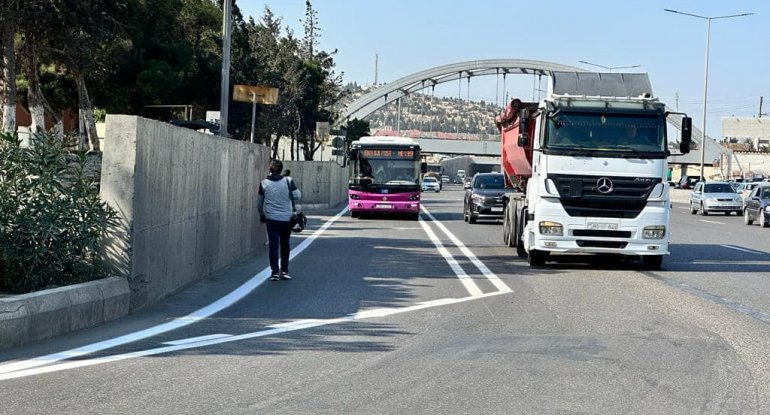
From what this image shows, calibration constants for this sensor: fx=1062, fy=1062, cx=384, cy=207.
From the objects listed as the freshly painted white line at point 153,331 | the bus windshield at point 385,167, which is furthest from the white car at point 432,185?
the freshly painted white line at point 153,331

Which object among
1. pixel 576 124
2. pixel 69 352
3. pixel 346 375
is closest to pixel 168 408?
pixel 346 375

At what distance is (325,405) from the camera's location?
7.29 meters

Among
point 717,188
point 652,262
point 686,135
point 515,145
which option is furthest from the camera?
point 717,188

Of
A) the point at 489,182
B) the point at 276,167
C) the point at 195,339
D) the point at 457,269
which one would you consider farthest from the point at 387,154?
the point at 195,339

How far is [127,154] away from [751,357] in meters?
6.80

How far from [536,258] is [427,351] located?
10279 mm

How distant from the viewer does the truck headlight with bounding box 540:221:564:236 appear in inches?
733

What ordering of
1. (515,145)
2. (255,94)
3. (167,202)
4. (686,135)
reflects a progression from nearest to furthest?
(167,202)
(686,135)
(515,145)
(255,94)

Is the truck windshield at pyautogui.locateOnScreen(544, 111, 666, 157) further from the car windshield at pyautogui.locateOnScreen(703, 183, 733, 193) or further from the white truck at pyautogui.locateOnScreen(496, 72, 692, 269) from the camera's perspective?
the car windshield at pyautogui.locateOnScreen(703, 183, 733, 193)

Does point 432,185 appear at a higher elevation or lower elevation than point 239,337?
lower

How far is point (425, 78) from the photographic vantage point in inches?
4904

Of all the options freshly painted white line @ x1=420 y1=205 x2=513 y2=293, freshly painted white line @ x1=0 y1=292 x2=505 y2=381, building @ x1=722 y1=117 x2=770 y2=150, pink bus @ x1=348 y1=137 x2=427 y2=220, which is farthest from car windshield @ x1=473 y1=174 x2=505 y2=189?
building @ x1=722 y1=117 x2=770 y2=150

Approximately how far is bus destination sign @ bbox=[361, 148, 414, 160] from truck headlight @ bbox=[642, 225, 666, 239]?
20.1m

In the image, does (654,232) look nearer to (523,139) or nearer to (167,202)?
(523,139)
